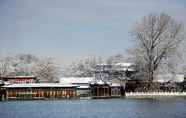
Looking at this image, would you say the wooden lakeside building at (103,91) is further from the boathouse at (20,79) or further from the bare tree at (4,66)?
the bare tree at (4,66)

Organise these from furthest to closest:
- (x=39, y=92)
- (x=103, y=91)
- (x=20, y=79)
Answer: (x=20, y=79), (x=103, y=91), (x=39, y=92)

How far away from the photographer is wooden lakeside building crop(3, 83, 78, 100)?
69.1 metres

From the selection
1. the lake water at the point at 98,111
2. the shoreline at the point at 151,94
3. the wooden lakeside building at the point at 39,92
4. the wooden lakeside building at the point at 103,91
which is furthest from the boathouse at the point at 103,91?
the lake water at the point at 98,111

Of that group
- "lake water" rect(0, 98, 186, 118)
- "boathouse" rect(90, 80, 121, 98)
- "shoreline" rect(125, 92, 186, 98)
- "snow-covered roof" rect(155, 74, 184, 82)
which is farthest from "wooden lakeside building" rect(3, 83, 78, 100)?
"lake water" rect(0, 98, 186, 118)

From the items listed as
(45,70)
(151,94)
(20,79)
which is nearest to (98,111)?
(151,94)

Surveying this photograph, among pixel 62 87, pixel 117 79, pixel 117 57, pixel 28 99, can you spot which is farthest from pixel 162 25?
pixel 117 57

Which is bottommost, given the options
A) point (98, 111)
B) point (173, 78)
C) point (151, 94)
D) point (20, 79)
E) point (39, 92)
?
point (151, 94)

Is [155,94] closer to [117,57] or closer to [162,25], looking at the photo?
[162,25]

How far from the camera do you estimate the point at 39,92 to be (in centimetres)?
6981

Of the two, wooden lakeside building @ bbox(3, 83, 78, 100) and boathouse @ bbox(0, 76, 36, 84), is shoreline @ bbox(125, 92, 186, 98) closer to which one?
wooden lakeside building @ bbox(3, 83, 78, 100)

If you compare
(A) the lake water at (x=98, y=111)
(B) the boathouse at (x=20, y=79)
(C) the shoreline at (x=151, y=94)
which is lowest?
(C) the shoreline at (x=151, y=94)

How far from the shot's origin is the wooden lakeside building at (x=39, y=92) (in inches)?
2721

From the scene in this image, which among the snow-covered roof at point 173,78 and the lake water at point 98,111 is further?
the snow-covered roof at point 173,78

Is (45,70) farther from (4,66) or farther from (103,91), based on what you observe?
(103,91)
